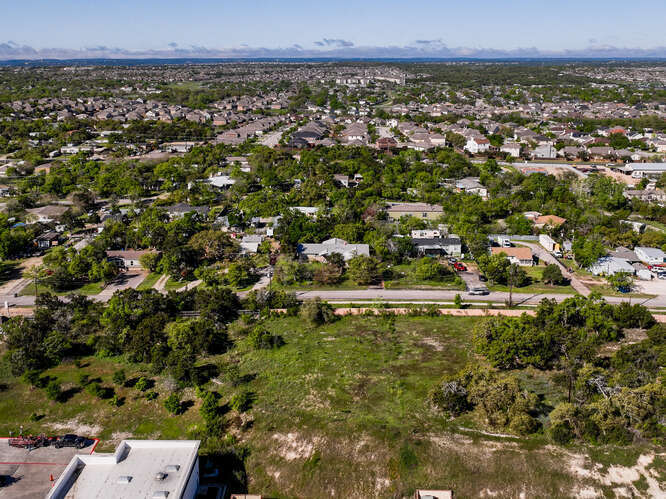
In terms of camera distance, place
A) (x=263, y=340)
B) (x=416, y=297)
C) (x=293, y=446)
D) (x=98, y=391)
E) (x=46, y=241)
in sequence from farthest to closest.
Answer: (x=46, y=241) → (x=416, y=297) → (x=263, y=340) → (x=98, y=391) → (x=293, y=446)

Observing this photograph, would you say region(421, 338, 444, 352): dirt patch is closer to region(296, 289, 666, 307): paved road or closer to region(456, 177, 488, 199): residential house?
region(296, 289, 666, 307): paved road

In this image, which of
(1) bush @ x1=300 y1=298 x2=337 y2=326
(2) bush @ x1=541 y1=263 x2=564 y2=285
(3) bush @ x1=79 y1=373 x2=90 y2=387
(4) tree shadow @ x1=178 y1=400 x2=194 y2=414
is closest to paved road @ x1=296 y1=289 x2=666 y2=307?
(2) bush @ x1=541 y1=263 x2=564 y2=285

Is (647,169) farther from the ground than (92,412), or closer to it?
farther from the ground

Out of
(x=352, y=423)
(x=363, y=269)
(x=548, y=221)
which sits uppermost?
(x=363, y=269)

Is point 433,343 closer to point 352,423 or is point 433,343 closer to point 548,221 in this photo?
point 352,423

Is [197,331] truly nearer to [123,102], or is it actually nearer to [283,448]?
[283,448]

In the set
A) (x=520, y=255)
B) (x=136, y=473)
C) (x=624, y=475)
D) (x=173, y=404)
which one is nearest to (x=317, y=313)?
(x=173, y=404)

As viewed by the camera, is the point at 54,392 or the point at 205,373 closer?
the point at 54,392
